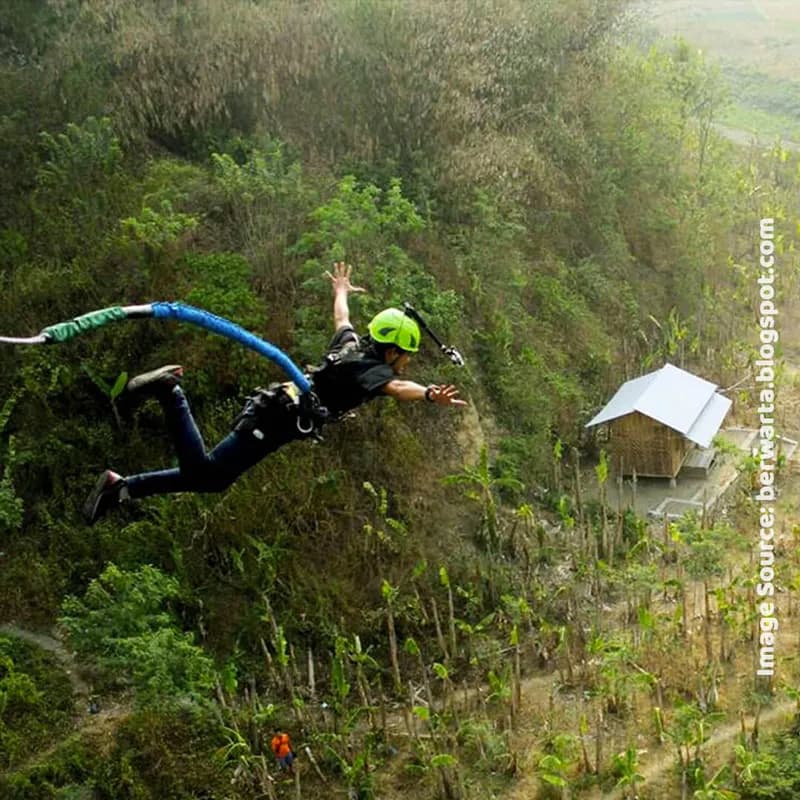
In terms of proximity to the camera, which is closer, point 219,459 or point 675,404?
point 219,459

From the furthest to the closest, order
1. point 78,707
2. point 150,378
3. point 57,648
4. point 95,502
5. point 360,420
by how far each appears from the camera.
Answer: point 360,420, point 57,648, point 78,707, point 95,502, point 150,378

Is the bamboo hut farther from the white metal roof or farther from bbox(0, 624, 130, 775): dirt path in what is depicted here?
bbox(0, 624, 130, 775): dirt path

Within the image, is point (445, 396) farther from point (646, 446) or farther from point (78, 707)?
point (646, 446)

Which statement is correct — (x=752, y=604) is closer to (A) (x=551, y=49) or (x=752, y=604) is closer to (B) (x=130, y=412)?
(B) (x=130, y=412)

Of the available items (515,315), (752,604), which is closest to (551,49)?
(515,315)

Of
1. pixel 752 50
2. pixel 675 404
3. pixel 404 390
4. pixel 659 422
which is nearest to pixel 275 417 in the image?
pixel 404 390

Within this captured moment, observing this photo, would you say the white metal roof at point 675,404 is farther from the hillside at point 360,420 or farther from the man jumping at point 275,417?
the man jumping at point 275,417

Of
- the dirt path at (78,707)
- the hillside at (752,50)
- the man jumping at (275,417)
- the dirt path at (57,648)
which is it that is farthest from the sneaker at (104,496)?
the hillside at (752,50)
